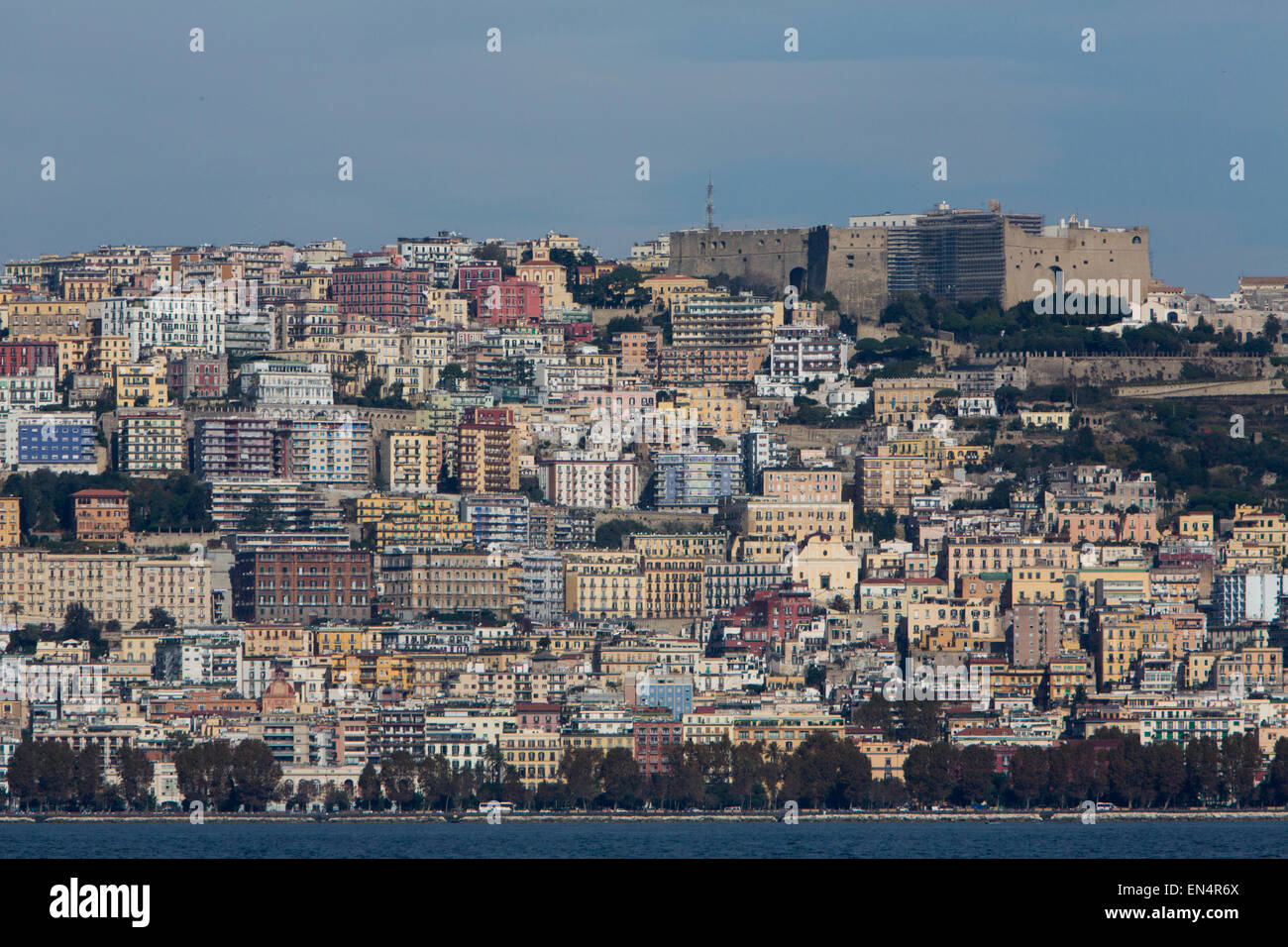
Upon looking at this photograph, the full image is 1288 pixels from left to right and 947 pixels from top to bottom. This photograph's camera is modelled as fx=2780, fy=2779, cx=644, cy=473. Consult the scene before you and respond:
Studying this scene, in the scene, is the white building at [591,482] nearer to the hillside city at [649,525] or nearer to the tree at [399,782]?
the hillside city at [649,525]

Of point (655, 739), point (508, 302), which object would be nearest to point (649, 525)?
point (655, 739)

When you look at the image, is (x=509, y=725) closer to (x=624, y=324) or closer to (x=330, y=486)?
(x=330, y=486)

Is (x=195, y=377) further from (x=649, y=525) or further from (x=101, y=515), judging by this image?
(x=649, y=525)

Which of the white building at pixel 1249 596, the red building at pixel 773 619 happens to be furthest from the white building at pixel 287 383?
the white building at pixel 1249 596

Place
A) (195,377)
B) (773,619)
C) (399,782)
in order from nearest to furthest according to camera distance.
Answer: (399,782)
(773,619)
(195,377)

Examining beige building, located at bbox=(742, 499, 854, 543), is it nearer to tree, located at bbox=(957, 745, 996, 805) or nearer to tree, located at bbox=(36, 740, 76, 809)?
tree, located at bbox=(957, 745, 996, 805)

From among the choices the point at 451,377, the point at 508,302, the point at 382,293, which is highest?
the point at 382,293
